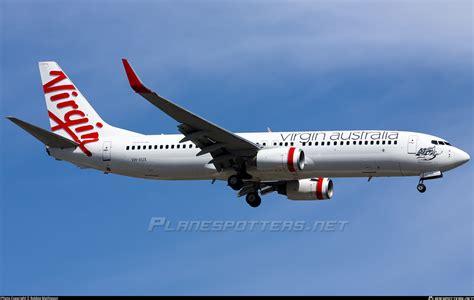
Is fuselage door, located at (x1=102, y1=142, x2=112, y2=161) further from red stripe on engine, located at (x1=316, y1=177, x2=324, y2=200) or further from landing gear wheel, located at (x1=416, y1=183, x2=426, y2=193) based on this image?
landing gear wheel, located at (x1=416, y1=183, x2=426, y2=193)

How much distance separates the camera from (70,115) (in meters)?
64.8

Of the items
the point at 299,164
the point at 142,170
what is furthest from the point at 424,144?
the point at 142,170

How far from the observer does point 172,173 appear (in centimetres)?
6016

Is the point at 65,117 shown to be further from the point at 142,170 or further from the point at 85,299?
the point at 85,299

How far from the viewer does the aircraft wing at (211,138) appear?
5447 centimetres

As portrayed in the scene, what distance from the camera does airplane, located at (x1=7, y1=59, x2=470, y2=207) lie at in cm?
5675

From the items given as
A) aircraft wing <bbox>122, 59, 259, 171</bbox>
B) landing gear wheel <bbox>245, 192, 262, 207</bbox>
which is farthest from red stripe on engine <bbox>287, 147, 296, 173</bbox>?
landing gear wheel <bbox>245, 192, 262, 207</bbox>

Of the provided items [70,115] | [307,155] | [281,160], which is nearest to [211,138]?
[281,160]

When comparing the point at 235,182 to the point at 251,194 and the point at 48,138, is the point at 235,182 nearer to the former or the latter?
the point at 251,194

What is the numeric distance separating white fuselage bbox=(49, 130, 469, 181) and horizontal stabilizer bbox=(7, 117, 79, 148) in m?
0.38

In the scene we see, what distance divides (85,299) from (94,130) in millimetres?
22023

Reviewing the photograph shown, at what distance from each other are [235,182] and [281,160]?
3.57m

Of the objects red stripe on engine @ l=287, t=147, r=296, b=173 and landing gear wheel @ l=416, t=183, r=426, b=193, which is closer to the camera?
red stripe on engine @ l=287, t=147, r=296, b=173

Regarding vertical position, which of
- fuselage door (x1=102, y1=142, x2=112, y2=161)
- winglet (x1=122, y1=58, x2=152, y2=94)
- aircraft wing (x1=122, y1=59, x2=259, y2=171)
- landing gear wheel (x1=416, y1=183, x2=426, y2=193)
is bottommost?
landing gear wheel (x1=416, y1=183, x2=426, y2=193)
